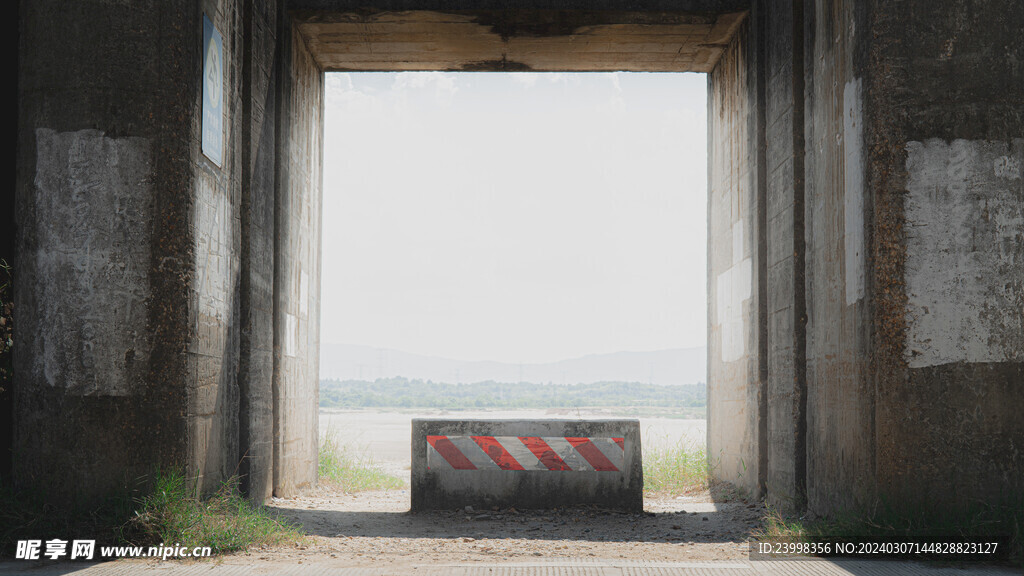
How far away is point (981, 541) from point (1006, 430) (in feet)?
2.79

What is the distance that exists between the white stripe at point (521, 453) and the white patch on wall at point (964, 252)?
12.5 feet

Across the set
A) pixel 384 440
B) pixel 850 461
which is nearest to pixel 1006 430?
pixel 850 461

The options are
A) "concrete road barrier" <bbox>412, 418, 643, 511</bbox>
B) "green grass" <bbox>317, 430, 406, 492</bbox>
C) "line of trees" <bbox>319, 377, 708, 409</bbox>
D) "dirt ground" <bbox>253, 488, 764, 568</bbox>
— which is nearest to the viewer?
"dirt ground" <bbox>253, 488, 764, 568</bbox>

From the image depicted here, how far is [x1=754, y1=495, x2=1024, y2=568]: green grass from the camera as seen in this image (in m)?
5.66

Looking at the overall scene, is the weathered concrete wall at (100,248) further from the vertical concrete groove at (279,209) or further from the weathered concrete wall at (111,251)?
the vertical concrete groove at (279,209)

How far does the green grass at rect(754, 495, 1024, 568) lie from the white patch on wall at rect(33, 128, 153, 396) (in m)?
5.14

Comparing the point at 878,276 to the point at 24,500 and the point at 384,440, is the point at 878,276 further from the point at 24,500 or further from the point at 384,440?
the point at 384,440

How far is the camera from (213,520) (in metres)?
6.25

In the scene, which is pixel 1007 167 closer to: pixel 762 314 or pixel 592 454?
pixel 762 314

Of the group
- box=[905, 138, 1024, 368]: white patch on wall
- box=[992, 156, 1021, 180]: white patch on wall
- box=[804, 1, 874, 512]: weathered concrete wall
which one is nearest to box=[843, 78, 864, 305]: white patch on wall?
box=[804, 1, 874, 512]: weathered concrete wall

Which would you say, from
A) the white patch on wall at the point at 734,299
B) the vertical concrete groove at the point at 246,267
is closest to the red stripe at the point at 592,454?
the white patch on wall at the point at 734,299

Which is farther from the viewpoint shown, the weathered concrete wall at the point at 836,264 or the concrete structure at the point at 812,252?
the weathered concrete wall at the point at 836,264

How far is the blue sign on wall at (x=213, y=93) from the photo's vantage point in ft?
22.7

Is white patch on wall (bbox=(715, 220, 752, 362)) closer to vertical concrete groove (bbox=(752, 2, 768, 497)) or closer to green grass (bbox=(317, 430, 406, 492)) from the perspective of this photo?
vertical concrete groove (bbox=(752, 2, 768, 497))
